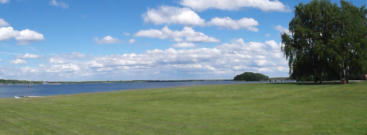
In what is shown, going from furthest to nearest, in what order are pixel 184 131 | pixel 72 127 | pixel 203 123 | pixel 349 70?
pixel 349 70 < pixel 203 123 < pixel 72 127 < pixel 184 131

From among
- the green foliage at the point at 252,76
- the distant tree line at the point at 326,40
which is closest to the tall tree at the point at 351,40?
the distant tree line at the point at 326,40

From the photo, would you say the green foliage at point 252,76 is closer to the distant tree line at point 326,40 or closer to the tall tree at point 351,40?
the distant tree line at point 326,40

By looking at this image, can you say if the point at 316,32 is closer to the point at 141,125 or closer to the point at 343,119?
the point at 343,119

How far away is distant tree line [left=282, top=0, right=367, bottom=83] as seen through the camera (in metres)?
49.1

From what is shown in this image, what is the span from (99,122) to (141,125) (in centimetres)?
211

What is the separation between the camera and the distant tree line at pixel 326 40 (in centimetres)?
4912

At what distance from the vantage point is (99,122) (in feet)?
45.0

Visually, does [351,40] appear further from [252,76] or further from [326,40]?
[252,76]

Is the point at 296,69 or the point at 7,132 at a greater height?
the point at 296,69

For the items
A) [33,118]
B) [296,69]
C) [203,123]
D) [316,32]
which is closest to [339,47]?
[316,32]

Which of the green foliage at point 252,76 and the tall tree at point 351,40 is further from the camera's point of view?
the green foliage at point 252,76

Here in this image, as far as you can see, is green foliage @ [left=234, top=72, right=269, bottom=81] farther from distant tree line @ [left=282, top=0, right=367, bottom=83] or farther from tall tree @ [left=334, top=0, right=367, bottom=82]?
tall tree @ [left=334, top=0, right=367, bottom=82]

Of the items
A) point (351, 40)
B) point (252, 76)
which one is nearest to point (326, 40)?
point (351, 40)

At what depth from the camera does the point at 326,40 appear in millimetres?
52094
